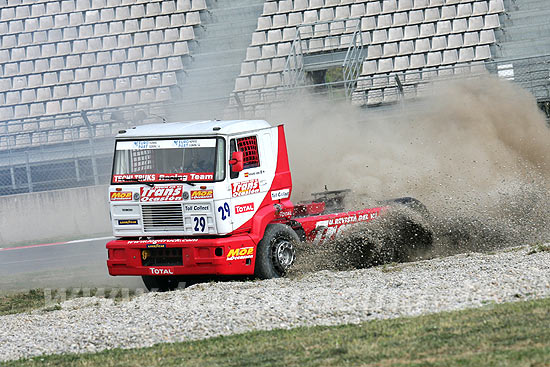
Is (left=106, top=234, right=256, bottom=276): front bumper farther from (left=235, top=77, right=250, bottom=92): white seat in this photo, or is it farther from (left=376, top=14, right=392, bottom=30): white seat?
(left=376, top=14, right=392, bottom=30): white seat

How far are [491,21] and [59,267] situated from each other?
1591 cm

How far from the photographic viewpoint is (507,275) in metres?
9.69

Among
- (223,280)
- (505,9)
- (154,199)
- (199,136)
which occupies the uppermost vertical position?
(505,9)

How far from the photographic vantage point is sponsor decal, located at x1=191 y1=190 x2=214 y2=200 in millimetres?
11555

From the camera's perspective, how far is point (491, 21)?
25938mm

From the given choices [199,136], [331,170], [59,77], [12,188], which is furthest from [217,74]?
[199,136]

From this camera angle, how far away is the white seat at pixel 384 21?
26.9 m

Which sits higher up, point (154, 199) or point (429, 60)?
point (429, 60)

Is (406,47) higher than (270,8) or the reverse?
the reverse

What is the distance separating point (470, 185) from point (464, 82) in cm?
437

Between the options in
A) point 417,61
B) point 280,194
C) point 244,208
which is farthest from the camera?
point 417,61

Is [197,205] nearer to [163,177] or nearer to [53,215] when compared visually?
[163,177]

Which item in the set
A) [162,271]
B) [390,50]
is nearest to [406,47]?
[390,50]

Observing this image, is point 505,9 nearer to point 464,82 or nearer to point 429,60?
point 429,60
